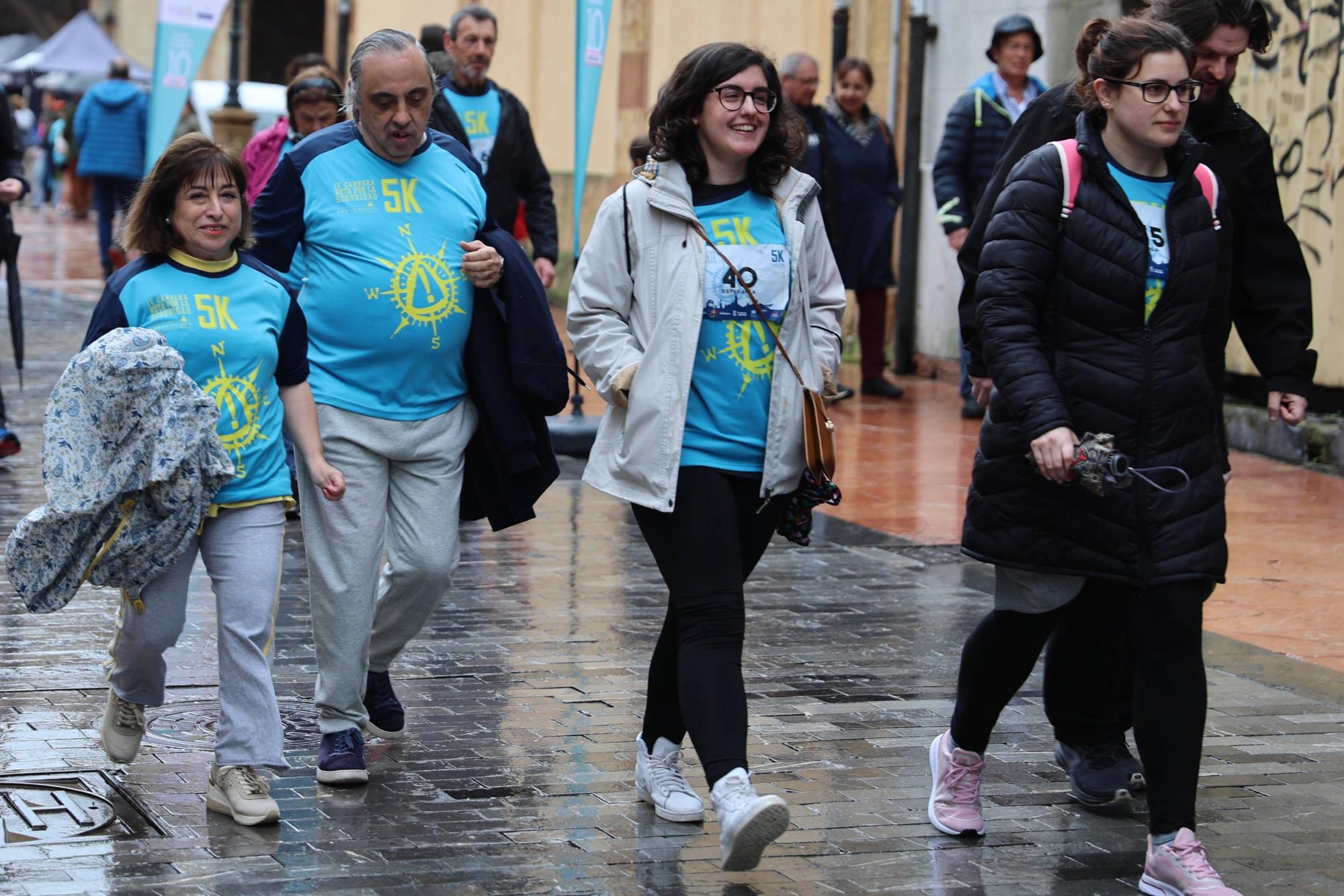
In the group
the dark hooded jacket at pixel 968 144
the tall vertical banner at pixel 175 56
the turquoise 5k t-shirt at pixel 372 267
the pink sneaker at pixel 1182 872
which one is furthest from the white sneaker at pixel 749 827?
the tall vertical banner at pixel 175 56

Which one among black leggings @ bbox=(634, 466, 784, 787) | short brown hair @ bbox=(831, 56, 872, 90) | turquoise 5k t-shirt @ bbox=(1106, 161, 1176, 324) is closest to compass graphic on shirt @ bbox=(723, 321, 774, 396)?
black leggings @ bbox=(634, 466, 784, 787)

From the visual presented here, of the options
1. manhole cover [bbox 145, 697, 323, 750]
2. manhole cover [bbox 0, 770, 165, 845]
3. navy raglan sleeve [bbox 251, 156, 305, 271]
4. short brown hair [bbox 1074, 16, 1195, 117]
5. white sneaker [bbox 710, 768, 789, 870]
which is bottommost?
manhole cover [bbox 145, 697, 323, 750]

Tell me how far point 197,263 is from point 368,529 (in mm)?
764

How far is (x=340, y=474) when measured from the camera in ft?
16.3

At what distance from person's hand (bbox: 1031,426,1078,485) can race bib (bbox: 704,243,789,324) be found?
719 mm

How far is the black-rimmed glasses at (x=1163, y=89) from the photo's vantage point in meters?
4.52

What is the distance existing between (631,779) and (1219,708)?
6.41ft

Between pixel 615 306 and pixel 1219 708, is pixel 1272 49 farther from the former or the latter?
pixel 615 306

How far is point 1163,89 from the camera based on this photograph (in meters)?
4.53

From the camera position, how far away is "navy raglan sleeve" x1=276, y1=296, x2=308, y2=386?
4.94 metres

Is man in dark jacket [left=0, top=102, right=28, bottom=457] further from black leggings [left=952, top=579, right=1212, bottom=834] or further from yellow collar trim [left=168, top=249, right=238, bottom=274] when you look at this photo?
black leggings [left=952, top=579, right=1212, bottom=834]

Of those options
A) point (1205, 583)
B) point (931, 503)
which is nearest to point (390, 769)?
point (1205, 583)

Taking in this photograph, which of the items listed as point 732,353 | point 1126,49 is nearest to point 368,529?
point 732,353

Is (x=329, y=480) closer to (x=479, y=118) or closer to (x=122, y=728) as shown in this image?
(x=122, y=728)
